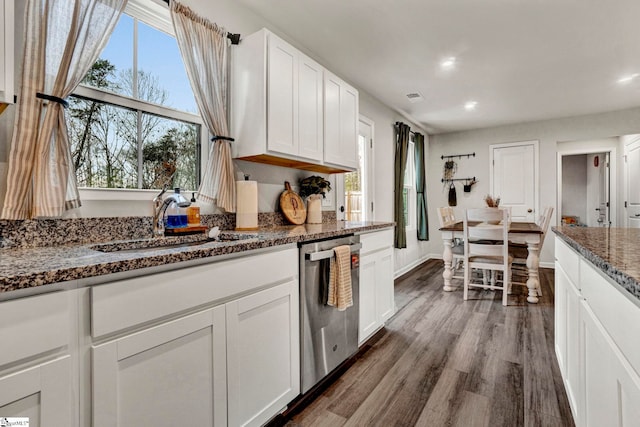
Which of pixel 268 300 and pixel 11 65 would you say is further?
pixel 268 300

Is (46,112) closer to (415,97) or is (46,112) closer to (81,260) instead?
(81,260)

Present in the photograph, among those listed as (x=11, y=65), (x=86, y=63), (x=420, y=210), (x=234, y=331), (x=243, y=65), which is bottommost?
(x=234, y=331)

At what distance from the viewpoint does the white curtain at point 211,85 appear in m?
1.84

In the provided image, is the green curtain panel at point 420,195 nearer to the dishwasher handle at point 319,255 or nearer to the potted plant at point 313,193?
the potted plant at point 313,193

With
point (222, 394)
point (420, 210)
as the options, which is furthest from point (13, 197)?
point (420, 210)

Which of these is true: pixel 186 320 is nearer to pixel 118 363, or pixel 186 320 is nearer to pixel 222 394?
pixel 118 363

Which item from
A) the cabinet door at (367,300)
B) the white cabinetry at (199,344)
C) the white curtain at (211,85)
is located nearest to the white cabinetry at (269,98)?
the white curtain at (211,85)

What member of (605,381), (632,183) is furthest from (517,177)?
(605,381)

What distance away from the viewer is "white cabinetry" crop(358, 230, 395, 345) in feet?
7.55

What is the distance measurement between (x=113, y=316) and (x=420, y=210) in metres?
5.28

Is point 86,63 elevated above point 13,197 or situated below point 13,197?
above

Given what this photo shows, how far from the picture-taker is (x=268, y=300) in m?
1.45

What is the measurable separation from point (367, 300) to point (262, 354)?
114cm

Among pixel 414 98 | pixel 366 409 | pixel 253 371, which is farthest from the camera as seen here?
pixel 414 98
